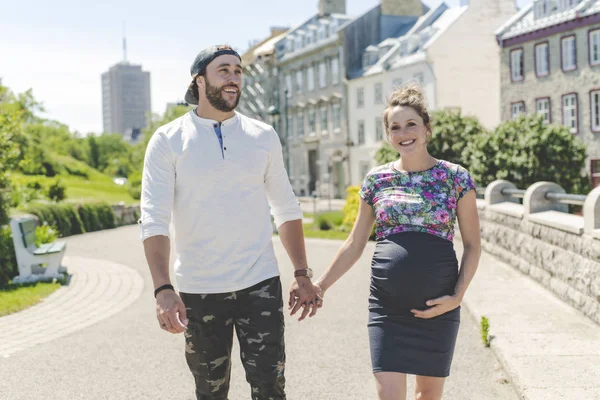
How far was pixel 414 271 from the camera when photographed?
3.73 m

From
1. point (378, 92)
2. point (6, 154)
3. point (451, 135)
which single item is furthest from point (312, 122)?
point (6, 154)

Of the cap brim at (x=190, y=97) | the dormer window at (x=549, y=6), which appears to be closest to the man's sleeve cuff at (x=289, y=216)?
the cap brim at (x=190, y=97)

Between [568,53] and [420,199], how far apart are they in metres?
36.3

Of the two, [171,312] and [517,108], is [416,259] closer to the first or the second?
[171,312]

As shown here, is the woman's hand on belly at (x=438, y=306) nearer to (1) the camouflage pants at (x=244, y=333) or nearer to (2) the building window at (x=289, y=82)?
(1) the camouflage pants at (x=244, y=333)

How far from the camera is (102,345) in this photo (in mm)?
7566

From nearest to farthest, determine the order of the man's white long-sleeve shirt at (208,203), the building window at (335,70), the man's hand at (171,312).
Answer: the man's hand at (171,312), the man's white long-sleeve shirt at (208,203), the building window at (335,70)

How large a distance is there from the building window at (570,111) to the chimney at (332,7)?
27.0m

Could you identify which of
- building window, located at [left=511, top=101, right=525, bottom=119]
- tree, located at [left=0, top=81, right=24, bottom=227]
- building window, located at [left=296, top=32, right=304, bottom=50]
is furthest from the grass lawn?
building window, located at [left=296, top=32, right=304, bottom=50]

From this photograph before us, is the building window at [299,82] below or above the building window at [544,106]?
above

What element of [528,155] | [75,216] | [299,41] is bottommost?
[75,216]

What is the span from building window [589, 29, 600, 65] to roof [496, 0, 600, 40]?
0.98 meters

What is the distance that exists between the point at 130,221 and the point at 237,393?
87.0ft

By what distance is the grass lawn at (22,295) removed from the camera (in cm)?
989
